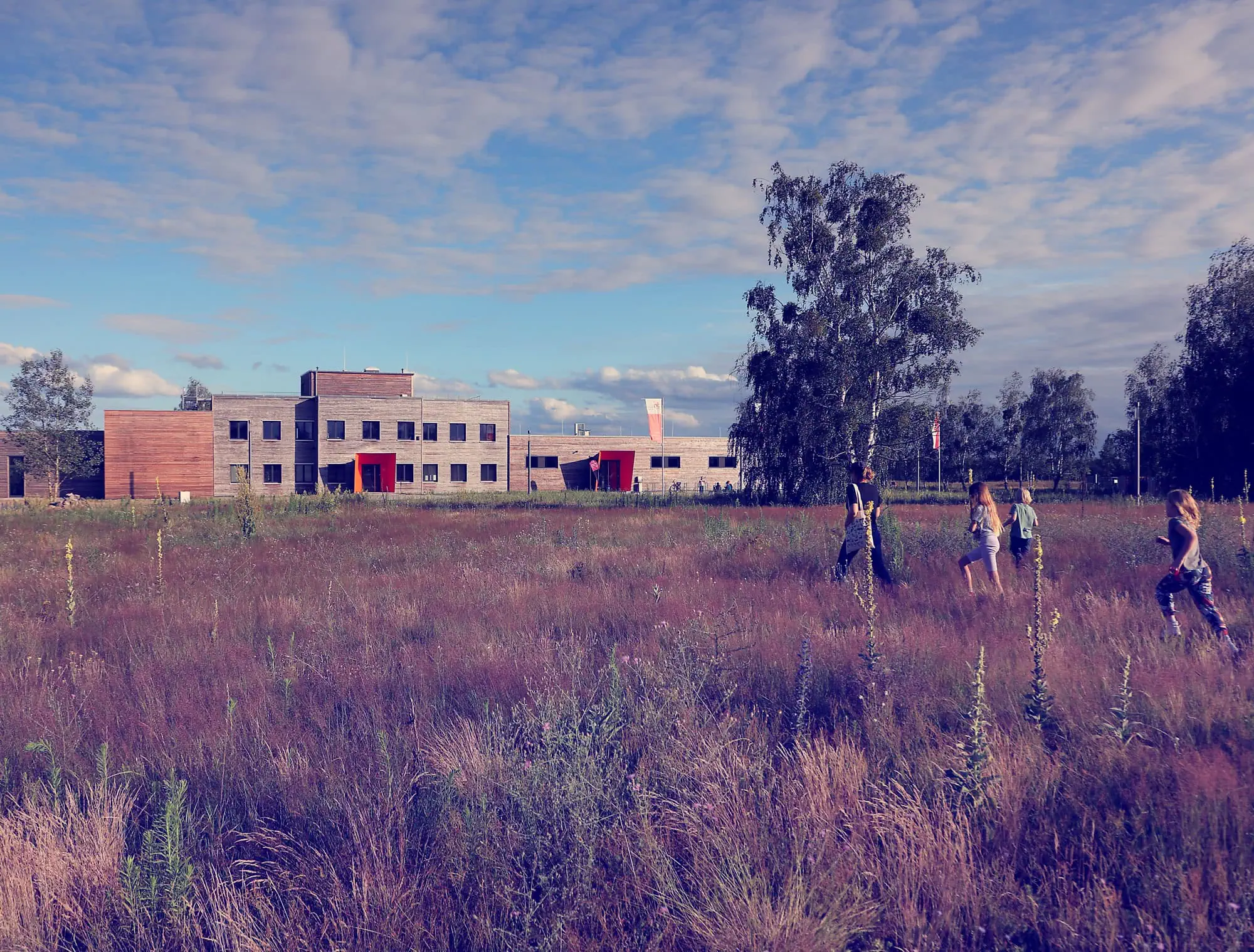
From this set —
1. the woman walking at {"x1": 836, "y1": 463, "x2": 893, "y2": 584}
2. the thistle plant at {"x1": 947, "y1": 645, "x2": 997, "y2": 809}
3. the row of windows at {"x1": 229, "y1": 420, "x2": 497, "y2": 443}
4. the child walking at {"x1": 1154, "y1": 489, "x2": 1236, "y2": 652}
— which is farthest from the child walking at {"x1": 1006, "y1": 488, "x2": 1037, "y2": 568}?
the row of windows at {"x1": 229, "y1": 420, "x2": 497, "y2": 443}

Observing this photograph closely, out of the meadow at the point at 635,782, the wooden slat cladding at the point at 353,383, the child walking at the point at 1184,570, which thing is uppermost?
the wooden slat cladding at the point at 353,383

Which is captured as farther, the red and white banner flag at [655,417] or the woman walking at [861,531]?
the red and white banner flag at [655,417]

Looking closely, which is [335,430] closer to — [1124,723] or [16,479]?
[16,479]

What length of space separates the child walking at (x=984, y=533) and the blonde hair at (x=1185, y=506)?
86.9 inches

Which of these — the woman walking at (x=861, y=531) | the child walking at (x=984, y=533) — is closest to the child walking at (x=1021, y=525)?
the child walking at (x=984, y=533)

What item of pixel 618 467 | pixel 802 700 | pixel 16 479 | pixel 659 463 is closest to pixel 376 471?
pixel 618 467

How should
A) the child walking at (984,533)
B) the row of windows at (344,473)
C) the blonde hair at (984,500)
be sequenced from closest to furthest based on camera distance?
the child walking at (984,533), the blonde hair at (984,500), the row of windows at (344,473)

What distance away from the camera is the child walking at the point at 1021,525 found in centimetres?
957

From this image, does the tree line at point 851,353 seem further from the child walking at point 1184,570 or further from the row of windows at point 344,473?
the row of windows at point 344,473

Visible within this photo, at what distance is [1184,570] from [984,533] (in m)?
2.66

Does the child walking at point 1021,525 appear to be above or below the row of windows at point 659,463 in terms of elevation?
below

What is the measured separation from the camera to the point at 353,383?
6056cm

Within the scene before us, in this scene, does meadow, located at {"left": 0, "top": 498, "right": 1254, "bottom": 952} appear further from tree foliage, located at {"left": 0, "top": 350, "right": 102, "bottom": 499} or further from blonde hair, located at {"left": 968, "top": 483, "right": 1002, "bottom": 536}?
tree foliage, located at {"left": 0, "top": 350, "right": 102, "bottom": 499}

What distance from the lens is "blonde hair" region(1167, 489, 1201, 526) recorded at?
20.2 feet
